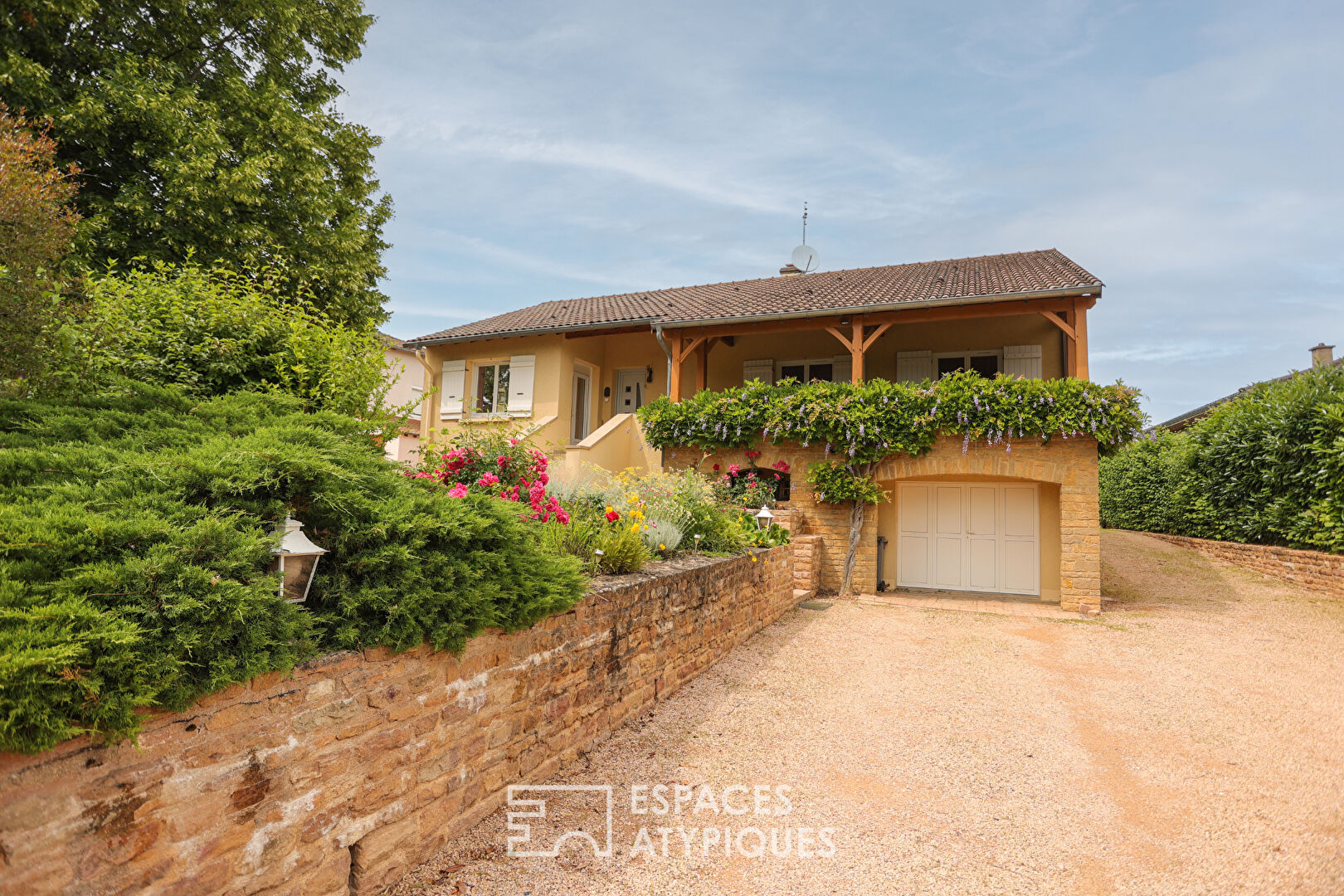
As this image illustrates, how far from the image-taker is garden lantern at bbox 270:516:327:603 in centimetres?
229

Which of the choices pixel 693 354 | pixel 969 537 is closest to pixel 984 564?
pixel 969 537

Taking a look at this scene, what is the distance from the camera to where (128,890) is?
174 cm

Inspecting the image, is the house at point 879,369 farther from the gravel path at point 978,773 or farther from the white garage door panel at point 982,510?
the gravel path at point 978,773

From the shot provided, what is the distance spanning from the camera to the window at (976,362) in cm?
1241

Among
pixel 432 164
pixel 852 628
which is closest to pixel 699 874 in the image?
pixel 852 628

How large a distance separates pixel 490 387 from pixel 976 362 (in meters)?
10.2

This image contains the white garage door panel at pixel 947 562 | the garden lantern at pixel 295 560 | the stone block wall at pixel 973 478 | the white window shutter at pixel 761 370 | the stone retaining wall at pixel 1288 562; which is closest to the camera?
the garden lantern at pixel 295 560

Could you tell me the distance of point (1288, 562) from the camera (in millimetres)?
10969

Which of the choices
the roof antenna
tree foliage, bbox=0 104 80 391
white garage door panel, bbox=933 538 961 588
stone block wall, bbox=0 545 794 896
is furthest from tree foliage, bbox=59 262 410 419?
the roof antenna

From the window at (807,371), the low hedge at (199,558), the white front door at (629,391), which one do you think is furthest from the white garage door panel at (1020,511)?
the low hedge at (199,558)

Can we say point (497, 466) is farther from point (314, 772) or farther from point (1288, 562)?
point (1288, 562)

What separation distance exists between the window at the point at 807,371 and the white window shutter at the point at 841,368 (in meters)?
0.09

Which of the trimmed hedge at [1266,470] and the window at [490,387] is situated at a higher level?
the window at [490,387]

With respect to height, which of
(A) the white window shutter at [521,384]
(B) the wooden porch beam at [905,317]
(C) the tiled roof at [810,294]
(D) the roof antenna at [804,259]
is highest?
(D) the roof antenna at [804,259]
